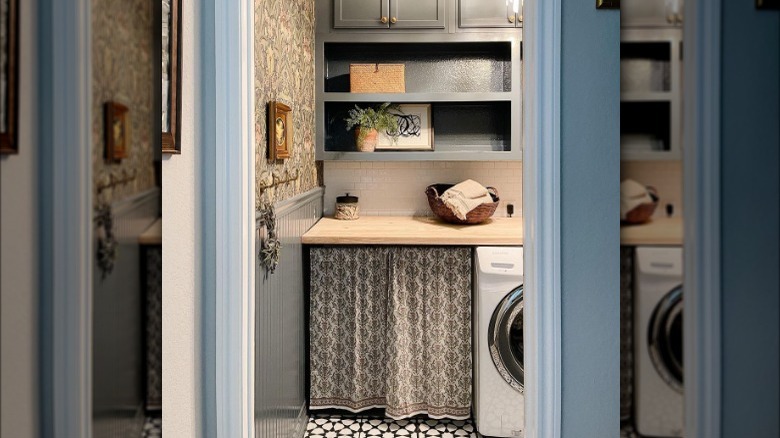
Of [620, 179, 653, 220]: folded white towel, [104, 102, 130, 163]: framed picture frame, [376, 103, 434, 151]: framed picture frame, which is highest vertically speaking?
[376, 103, 434, 151]: framed picture frame

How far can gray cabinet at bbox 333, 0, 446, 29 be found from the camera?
3.19 metres

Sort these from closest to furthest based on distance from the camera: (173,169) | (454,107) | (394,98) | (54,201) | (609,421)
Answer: (54,201) < (173,169) < (609,421) < (394,98) < (454,107)

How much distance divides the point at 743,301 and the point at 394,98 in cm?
316

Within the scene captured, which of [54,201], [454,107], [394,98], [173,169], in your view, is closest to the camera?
[54,201]

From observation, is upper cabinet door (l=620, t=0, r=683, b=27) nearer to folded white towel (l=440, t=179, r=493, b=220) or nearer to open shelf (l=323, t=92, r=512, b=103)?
folded white towel (l=440, t=179, r=493, b=220)

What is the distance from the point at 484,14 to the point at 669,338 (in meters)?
3.29

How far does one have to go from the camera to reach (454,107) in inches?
139

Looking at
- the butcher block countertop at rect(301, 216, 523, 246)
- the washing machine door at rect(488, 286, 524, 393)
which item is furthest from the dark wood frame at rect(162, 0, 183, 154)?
the washing machine door at rect(488, 286, 524, 393)

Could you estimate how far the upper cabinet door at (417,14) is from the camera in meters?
3.19

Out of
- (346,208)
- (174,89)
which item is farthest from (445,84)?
(174,89)

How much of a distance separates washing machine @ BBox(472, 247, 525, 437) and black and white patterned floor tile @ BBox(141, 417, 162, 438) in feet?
8.27

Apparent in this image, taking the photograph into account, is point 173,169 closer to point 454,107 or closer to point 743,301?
point 743,301

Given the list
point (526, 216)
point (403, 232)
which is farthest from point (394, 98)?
point (526, 216)

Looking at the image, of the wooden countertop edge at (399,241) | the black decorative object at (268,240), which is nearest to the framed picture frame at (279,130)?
the black decorative object at (268,240)
